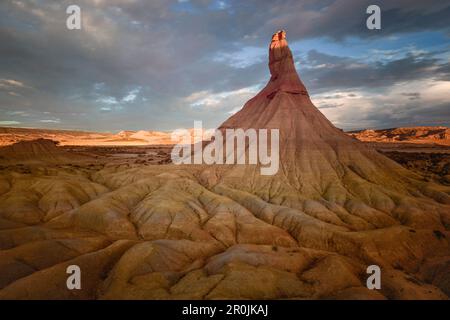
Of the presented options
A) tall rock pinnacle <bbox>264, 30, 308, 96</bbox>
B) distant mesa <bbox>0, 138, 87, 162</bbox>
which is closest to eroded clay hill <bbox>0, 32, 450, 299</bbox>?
tall rock pinnacle <bbox>264, 30, 308, 96</bbox>

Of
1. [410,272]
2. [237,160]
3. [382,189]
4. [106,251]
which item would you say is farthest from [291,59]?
[106,251]

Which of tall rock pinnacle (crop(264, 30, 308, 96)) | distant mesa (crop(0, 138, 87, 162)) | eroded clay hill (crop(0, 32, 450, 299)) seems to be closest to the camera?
eroded clay hill (crop(0, 32, 450, 299))

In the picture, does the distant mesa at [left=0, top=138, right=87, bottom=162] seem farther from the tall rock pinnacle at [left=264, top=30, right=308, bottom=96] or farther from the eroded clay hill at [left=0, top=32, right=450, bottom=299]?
the tall rock pinnacle at [left=264, top=30, right=308, bottom=96]

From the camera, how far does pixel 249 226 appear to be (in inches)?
2071

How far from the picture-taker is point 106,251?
42000 mm

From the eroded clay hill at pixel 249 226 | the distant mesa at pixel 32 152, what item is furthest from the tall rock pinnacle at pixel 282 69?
the distant mesa at pixel 32 152

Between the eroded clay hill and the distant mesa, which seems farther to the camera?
the distant mesa

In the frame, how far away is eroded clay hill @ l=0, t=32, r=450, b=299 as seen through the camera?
34.5m

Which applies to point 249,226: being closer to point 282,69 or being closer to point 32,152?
point 282,69

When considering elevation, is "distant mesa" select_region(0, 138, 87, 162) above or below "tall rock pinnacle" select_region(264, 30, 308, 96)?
below

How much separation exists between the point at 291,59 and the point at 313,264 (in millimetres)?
68438

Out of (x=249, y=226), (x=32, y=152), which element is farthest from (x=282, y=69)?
(x=32, y=152)

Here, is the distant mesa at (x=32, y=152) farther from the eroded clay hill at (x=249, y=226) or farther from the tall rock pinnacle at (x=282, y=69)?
the tall rock pinnacle at (x=282, y=69)
